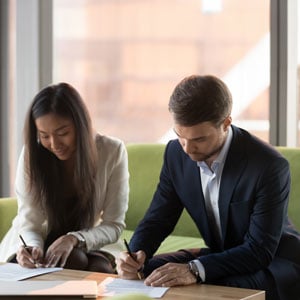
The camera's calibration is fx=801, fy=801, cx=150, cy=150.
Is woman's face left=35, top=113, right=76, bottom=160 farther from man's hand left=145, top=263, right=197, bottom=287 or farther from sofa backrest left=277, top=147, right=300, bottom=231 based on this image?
sofa backrest left=277, top=147, right=300, bottom=231

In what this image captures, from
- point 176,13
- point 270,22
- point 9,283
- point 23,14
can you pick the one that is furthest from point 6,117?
point 9,283

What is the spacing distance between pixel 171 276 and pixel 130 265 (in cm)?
18

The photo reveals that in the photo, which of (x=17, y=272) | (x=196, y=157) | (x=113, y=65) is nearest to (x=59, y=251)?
(x=17, y=272)

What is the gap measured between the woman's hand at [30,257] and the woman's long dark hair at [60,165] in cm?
29

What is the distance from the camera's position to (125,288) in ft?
7.89

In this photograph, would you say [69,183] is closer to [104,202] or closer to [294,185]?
[104,202]

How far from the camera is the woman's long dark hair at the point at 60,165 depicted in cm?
313

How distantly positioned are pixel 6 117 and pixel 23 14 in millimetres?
699

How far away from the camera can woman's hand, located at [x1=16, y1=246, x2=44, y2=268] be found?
9.34 ft

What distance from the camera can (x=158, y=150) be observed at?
4016 millimetres

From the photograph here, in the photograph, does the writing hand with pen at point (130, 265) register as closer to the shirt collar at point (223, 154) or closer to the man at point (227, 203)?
the man at point (227, 203)

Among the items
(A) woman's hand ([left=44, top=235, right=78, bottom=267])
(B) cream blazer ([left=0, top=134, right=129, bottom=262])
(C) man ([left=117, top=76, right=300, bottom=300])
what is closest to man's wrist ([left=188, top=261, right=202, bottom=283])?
(C) man ([left=117, top=76, right=300, bottom=300])

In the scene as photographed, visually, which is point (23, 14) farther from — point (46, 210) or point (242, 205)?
point (242, 205)

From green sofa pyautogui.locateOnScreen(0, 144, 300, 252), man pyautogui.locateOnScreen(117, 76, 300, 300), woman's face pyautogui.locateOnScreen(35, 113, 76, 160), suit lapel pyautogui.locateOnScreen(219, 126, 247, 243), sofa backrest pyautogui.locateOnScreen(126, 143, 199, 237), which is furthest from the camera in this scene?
sofa backrest pyautogui.locateOnScreen(126, 143, 199, 237)
